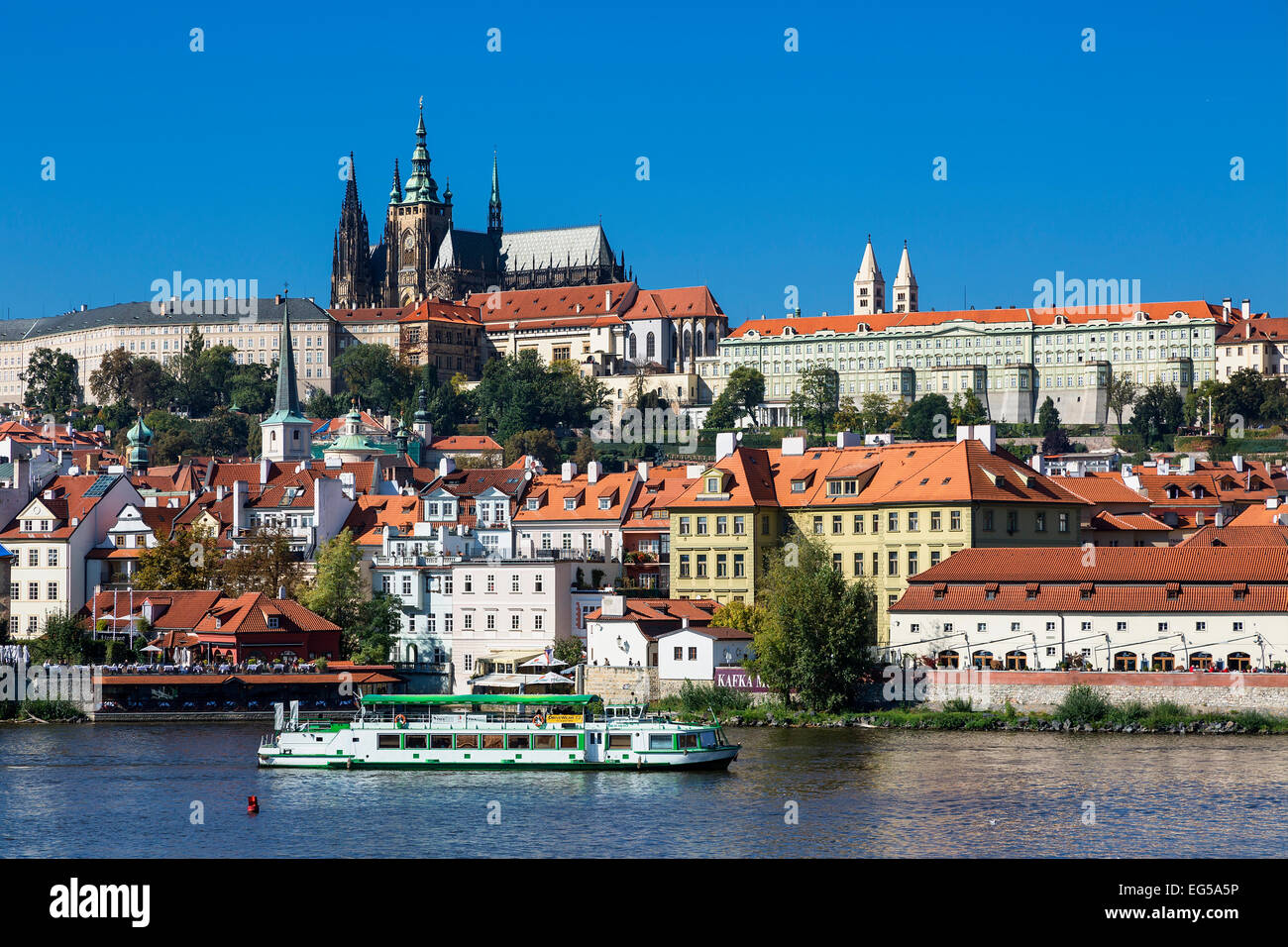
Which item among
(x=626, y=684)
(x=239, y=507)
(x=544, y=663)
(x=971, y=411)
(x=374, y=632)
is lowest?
(x=626, y=684)

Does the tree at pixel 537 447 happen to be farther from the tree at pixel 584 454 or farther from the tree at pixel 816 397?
the tree at pixel 816 397

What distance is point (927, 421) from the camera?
16325 cm

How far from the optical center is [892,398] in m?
186

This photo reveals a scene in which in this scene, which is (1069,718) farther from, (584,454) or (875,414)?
(875,414)

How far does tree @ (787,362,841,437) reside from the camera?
174 meters

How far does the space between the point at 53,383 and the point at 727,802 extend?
16312 cm

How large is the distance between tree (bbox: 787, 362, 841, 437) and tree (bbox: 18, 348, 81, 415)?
69631mm

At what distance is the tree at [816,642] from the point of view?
50.4 m

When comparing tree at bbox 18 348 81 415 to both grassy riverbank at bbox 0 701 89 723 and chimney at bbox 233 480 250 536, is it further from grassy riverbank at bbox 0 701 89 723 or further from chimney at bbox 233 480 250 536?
grassy riverbank at bbox 0 701 89 723

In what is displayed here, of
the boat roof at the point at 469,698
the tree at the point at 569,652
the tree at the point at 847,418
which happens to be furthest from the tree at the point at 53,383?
the boat roof at the point at 469,698

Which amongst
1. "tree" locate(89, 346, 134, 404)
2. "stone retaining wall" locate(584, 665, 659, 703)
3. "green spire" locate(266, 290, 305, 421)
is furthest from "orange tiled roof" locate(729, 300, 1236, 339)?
"stone retaining wall" locate(584, 665, 659, 703)

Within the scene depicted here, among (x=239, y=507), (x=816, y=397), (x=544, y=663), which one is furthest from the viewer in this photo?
(x=816, y=397)

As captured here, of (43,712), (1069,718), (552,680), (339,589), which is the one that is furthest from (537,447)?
(1069,718)
